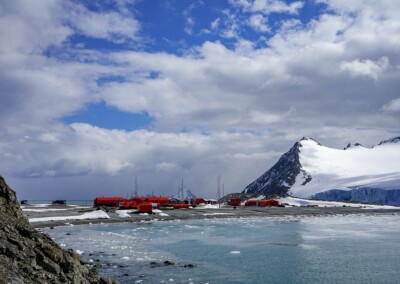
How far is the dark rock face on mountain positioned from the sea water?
930cm

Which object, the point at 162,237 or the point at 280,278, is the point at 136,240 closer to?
the point at 162,237

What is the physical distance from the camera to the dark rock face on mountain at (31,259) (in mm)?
12594

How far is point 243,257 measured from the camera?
3359cm

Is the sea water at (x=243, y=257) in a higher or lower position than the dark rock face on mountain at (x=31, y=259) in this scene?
lower

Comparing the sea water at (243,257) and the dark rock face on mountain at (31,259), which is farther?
the sea water at (243,257)

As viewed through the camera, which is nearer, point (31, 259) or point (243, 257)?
point (31, 259)

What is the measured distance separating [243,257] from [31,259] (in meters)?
22.5

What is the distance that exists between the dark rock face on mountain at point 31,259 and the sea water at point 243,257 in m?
9.30

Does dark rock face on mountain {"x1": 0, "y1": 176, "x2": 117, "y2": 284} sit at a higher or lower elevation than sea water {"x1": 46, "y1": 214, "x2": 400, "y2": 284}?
higher

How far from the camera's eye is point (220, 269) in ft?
93.0

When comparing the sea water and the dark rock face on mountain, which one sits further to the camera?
the sea water

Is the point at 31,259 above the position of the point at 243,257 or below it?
above

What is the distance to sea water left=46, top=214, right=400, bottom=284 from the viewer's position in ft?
84.7

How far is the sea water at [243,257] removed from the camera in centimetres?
2583
